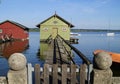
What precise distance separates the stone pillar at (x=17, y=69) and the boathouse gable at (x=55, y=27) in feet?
171

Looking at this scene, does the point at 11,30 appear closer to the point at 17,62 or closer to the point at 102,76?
the point at 17,62

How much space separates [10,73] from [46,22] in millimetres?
52817

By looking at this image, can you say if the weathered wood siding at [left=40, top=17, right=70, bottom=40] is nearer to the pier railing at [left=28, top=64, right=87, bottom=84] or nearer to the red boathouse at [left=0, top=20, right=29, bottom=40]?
the red boathouse at [left=0, top=20, right=29, bottom=40]

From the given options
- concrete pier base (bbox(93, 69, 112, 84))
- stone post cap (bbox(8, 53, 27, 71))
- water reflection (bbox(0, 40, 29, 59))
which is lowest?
water reflection (bbox(0, 40, 29, 59))

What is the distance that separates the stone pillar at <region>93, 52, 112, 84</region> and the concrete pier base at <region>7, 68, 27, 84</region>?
2.02 metres

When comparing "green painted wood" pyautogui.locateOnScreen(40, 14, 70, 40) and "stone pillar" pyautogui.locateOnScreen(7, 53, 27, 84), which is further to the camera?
"green painted wood" pyautogui.locateOnScreen(40, 14, 70, 40)

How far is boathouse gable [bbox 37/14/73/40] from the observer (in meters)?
58.5

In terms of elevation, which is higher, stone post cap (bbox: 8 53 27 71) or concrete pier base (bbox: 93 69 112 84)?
stone post cap (bbox: 8 53 27 71)

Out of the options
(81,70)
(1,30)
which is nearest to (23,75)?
(81,70)

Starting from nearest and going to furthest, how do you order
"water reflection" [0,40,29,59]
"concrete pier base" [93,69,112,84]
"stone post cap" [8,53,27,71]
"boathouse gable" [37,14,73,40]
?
"stone post cap" [8,53,27,71], "concrete pier base" [93,69,112,84], "water reflection" [0,40,29,59], "boathouse gable" [37,14,73,40]

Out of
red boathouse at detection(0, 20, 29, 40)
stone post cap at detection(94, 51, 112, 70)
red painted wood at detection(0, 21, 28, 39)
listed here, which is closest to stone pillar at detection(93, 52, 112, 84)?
stone post cap at detection(94, 51, 112, 70)

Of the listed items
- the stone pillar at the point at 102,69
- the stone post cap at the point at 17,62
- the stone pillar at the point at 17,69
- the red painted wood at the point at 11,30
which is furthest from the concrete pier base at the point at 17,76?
the red painted wood at the point at 11,30

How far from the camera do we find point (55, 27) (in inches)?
2308

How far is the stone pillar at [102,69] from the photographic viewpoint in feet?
20.8
